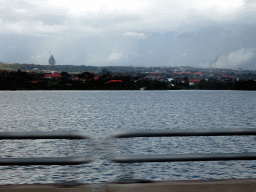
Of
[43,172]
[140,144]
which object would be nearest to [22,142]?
[140,144]

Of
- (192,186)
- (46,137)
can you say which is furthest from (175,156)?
(46,137)

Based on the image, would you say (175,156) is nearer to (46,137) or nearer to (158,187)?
(158,187)

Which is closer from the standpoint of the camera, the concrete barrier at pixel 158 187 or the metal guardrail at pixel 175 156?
the concrete barrier at pixel 158 187

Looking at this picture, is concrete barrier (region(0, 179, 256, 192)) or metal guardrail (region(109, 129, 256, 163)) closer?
concrete barrier (region(0, 179, 256, 192))

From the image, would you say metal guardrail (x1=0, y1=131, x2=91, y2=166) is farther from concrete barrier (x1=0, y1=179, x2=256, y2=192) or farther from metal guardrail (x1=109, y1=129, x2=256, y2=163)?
metal guardrail (x1=109, y1=129, x2=256, y2=163)

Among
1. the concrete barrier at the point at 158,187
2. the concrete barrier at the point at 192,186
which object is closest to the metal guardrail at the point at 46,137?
the concrete barrier at the point at 158,187

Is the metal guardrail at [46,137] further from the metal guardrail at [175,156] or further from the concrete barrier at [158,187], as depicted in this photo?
the metal guardrail at [175,156]

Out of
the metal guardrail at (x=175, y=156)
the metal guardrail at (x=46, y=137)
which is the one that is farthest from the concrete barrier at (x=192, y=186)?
the metal guardrail at (x=46, y=137)

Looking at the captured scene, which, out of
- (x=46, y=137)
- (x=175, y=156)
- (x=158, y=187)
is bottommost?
(x=158, y=187)

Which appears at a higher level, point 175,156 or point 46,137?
point 46,137

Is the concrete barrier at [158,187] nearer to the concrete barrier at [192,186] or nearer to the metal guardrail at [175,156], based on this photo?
the concrete barrier at [192,186]

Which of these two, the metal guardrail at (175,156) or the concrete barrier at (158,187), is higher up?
the metal guardrail at (175,156)

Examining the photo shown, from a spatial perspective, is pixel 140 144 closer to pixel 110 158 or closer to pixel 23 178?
pixel 23 178

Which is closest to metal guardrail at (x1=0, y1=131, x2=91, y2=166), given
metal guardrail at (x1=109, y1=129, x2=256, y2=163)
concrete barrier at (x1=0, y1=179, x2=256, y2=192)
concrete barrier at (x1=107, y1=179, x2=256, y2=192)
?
concrete barrier at (x1=0, y1=179, x2=256, y2=192)
